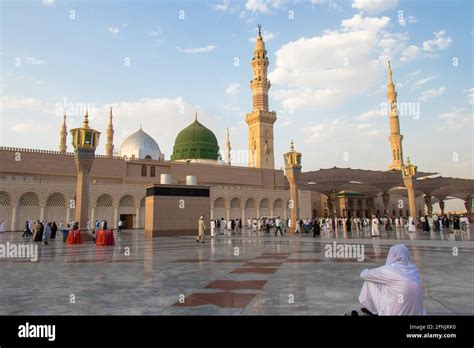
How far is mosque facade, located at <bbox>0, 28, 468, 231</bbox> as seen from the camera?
33188 millimetres

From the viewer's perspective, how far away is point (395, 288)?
258cm

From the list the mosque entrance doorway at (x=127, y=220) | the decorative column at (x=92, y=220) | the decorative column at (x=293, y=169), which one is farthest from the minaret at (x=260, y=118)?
the decorative column at (x=293, y=169)

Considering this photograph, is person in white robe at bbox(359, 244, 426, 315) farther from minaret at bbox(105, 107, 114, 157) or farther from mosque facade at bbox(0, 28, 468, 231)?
minaret at bbox(105, 107, 114, 157)

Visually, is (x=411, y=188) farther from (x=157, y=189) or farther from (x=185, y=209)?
(x=157, y=189)

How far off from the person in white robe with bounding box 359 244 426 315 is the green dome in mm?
52537

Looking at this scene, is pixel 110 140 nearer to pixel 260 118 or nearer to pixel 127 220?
pixel 127 220

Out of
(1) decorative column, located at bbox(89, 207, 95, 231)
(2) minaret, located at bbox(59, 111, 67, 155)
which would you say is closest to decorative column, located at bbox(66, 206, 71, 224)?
(1) decorative column, located at bbox(89, 207, 95, 231)

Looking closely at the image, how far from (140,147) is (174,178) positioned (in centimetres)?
1033

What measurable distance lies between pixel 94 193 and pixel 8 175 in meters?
8.45

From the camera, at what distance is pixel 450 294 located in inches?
180

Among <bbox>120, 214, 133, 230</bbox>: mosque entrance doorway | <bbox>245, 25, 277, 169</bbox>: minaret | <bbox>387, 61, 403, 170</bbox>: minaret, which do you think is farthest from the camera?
<bbox>245, 25, 277, 169</bbox>: minaret

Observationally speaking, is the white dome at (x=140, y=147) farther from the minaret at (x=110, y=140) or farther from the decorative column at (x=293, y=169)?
the decorative column at (x=293, y=169)

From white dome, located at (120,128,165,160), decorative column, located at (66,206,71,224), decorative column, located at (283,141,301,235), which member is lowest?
decorative column, located at (66,206,71,224)

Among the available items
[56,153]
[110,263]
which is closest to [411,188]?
[110,263]
